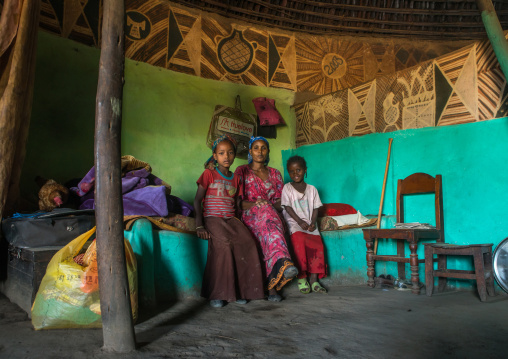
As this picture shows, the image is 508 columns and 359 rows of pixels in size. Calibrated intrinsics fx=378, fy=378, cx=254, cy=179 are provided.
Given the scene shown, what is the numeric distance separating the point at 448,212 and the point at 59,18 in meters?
4.25

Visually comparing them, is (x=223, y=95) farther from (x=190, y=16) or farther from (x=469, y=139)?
(x=469, y=139)

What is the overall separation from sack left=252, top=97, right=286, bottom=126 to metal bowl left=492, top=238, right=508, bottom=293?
2.98 meters

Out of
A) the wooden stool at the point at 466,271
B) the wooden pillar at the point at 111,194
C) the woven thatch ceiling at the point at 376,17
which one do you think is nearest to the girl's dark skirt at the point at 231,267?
the wooden pillar at the point at 111,194

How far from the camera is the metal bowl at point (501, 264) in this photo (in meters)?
2.95

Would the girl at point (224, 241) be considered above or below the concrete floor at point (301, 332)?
above

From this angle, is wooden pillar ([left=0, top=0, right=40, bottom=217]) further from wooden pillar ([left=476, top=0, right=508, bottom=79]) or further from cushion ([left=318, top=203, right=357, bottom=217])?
wooden pillar ([left=476, top=0, right=508, bottom=79])

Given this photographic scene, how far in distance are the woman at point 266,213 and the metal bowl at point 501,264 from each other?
159 cm

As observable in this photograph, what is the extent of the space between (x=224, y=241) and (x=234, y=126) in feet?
7.55

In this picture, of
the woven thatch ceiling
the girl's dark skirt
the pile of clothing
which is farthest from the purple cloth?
the woven thatch ceiling

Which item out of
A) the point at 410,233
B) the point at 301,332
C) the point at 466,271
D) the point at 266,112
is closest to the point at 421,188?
the point at 410,233

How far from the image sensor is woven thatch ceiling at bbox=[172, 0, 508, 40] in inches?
211

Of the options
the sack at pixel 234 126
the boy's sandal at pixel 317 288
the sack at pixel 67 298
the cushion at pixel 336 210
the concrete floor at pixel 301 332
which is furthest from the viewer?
the sack at pixel 234 126

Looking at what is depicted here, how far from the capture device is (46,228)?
2.62 m

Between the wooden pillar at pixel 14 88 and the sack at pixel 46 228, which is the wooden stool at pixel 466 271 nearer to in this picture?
the sack at pixel 46 228
